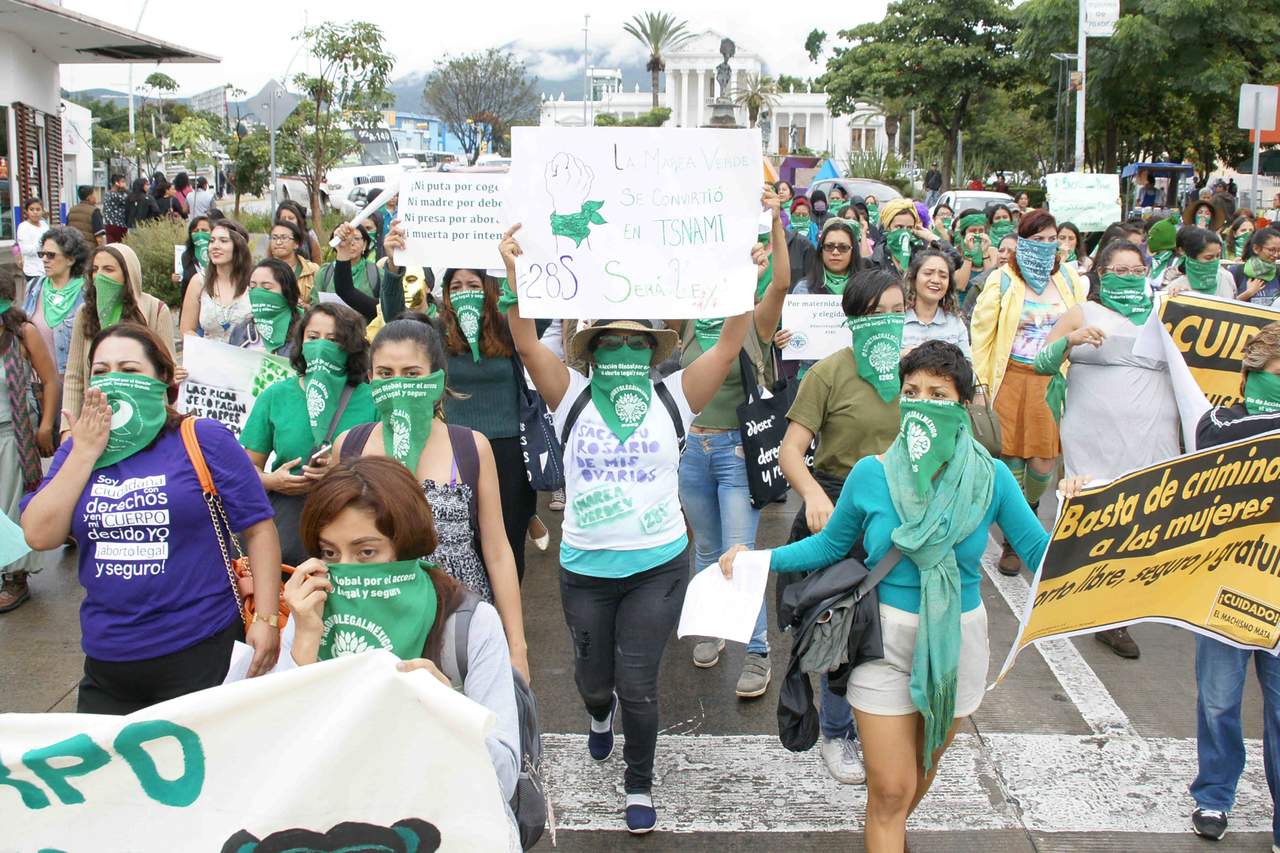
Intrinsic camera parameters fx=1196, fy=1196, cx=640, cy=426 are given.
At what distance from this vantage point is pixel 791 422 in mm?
4637

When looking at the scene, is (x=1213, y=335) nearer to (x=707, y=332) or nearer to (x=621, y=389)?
(x=707, y=332)

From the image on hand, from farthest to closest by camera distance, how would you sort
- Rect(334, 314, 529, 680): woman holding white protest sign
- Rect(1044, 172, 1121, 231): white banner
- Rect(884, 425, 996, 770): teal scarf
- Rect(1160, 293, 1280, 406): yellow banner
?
Rect(1044, 172, 1121, 231): white banner, Rect(1160, 293, 1280, 406): yellow banner, Rect(334, 314, 529, 680): woman holding white protest sign, Rect(884, 425, 996, 770): teal scarf

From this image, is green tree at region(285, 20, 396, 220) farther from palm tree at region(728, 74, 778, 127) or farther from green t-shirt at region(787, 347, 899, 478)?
palm tree at region(728, 74, 778, 127)

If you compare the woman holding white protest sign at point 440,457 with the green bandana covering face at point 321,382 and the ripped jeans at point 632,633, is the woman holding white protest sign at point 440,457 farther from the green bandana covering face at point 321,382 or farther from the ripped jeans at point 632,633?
the green bandana covering face at point 321,382

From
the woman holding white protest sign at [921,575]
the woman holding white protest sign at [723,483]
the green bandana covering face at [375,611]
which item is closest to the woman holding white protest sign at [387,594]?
the green bandana covering face at [375,611]

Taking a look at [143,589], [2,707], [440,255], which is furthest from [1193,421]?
[2,707]

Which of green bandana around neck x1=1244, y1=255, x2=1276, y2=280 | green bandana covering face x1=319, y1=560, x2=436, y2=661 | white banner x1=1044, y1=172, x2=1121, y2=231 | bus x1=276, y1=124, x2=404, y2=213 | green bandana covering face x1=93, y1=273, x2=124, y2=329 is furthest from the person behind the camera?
bus x1=276, y1=124, x2=404, y2=213

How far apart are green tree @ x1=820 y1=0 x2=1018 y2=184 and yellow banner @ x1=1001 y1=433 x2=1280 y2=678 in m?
45.7

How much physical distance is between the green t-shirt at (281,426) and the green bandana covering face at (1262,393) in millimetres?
3261

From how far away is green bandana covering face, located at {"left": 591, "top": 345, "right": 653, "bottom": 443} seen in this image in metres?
4.11

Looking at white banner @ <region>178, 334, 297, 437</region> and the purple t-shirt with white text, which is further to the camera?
white banner @ <region>178, 334, 297, 437</region>

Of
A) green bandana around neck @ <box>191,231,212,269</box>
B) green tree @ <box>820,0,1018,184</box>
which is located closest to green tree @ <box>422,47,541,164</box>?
green tree @ <box>820,0,1018,184</box>

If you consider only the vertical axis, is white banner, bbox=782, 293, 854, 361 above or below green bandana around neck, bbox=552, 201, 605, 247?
below

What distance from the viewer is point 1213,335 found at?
519cm
